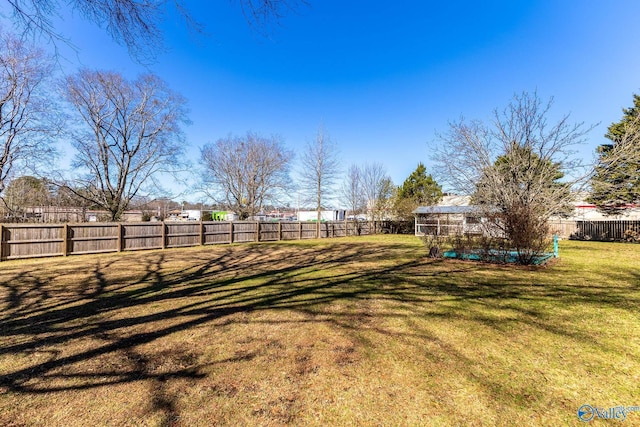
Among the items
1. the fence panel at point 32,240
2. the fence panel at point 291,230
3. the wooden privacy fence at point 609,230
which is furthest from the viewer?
the fence panel at point 291,230

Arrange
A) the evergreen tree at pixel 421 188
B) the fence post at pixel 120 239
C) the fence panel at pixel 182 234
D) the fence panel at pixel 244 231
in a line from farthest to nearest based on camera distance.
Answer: the evergreen tree at pixel 421 188
the fence panel at pixel 244 231
the fence panel at pixel 182 234
the fence post at pixel 120 239

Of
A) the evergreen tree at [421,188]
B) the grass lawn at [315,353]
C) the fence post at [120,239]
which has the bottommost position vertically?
the grass lawn at [315,353]

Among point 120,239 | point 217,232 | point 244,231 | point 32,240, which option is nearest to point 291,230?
point 244,231

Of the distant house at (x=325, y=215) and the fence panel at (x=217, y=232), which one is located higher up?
the distant house at (x=325, y=215)

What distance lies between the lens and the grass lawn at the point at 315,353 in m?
2.07

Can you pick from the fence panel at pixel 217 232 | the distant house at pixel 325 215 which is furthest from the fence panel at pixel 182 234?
the distant house at pixel 325 215

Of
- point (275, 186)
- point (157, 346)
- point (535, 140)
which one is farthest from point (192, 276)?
point (275, 186)

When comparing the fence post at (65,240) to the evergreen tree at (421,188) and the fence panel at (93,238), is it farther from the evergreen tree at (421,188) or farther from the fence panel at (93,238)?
the evergreen tree at (421,188)

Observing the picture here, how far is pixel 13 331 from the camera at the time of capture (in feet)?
11.5

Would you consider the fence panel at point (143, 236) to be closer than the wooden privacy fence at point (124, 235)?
No

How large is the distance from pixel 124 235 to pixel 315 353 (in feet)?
42.4

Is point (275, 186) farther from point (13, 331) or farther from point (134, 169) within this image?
point (13, 331)

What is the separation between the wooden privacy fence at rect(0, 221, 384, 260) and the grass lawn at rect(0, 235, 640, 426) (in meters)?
6.05

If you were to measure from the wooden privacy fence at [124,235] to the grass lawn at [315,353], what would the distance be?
6.05m
